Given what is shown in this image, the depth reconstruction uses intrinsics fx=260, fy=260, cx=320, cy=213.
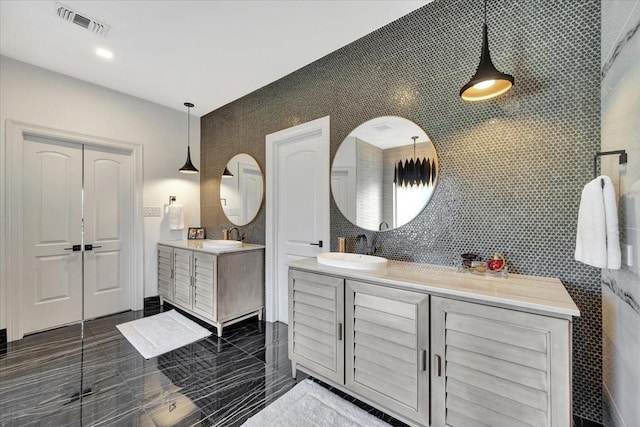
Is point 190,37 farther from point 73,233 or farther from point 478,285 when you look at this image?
point 478,285

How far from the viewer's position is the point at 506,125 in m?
1.72

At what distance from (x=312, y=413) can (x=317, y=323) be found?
21.1 inches

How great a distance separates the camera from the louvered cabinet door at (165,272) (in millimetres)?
3475

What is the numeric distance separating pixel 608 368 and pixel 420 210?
1311 millimetres

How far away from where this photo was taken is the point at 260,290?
3205 mm

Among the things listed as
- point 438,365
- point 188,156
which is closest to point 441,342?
point 438,365

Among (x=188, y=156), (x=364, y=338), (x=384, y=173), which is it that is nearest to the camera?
(x=364, y=338)

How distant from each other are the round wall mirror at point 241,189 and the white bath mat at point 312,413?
2108 millimetres

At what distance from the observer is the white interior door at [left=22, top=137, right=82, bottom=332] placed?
2824 millimetres

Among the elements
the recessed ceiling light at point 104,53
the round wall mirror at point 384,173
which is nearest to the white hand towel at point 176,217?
the recessed ceiling light at point 104,53

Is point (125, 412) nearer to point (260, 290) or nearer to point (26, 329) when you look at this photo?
point (260, 290)

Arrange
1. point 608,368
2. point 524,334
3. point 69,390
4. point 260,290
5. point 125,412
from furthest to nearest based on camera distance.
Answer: point 260,290 < point 69,390 < point 125,412 < point 608,368 < point 524,334

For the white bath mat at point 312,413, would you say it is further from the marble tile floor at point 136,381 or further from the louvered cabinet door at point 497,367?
the louvered cabinet door at point 497,367

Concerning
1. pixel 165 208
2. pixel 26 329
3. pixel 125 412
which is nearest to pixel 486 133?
pixel 125 412
